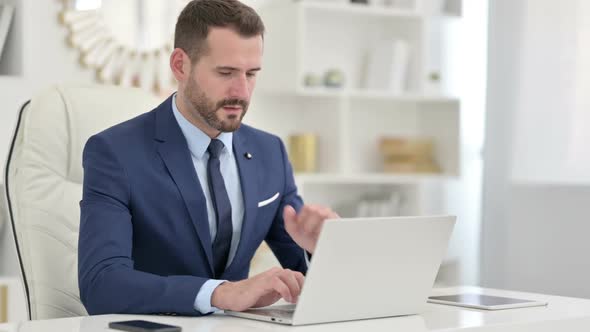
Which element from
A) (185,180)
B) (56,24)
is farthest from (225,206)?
(56,24)

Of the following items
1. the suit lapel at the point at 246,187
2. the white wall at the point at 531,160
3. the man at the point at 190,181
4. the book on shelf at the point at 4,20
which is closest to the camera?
the man at the point at 190,181

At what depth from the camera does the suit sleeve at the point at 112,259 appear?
1532 mm

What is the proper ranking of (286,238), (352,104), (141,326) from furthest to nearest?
(352,104), (286,238), (141,326)

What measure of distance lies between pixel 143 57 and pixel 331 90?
0.86 m

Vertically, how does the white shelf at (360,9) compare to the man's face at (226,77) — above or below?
above

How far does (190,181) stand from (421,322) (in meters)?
0.62

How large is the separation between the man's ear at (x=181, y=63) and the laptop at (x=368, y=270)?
596 millimetres

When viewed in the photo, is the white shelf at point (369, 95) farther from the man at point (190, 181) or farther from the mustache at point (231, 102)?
the mustache at point (231, 102)

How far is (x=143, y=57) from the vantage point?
3881mm

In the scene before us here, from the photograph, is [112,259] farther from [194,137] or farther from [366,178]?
[366,178]

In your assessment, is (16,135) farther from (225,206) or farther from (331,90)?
(331,90)

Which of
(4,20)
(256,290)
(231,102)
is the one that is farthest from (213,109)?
(4,20)

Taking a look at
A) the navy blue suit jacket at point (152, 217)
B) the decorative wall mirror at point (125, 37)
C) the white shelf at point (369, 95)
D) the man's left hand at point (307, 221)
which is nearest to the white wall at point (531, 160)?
the white shelf at point (369, 95)

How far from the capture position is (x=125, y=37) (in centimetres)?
384
